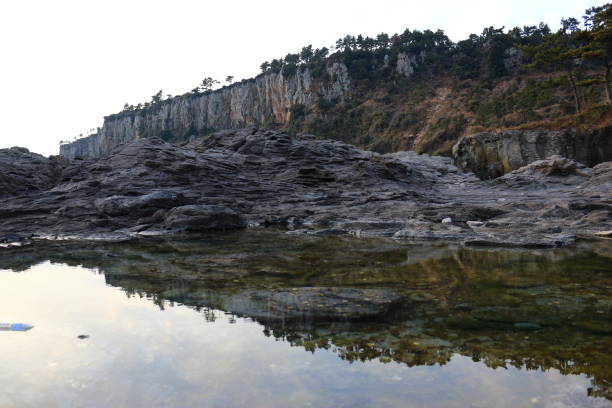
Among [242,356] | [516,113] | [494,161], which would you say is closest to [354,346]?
[242,356]

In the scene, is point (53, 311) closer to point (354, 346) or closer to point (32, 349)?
point (32, 349)

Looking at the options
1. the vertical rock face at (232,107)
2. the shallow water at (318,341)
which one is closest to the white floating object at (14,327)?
the shallow water at (318,341)

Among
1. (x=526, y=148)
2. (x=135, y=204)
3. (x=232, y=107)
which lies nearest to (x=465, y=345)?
(x=135, y=204)

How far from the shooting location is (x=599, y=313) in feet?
17.2

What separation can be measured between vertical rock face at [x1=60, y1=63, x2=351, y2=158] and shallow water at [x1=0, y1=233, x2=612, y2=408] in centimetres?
8660

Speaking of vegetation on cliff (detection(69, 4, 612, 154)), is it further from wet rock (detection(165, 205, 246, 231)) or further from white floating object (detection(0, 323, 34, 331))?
white floating object (detection(0, 323, 34, 331))

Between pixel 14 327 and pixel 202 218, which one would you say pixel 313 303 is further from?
pixel 202 218

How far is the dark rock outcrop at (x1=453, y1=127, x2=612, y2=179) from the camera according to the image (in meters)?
31.3

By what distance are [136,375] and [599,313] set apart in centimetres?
523

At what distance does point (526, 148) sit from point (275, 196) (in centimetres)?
2159

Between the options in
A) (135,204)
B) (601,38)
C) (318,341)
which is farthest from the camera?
(601,38)

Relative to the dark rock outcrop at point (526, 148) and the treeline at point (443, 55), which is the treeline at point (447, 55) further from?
the dark rock outcrop at point (526, 148)

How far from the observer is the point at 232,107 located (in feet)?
415

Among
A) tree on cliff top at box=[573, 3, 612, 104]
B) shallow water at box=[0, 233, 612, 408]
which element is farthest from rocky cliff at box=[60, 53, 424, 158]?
shallow water at box=[0, 233, 612, 408]
